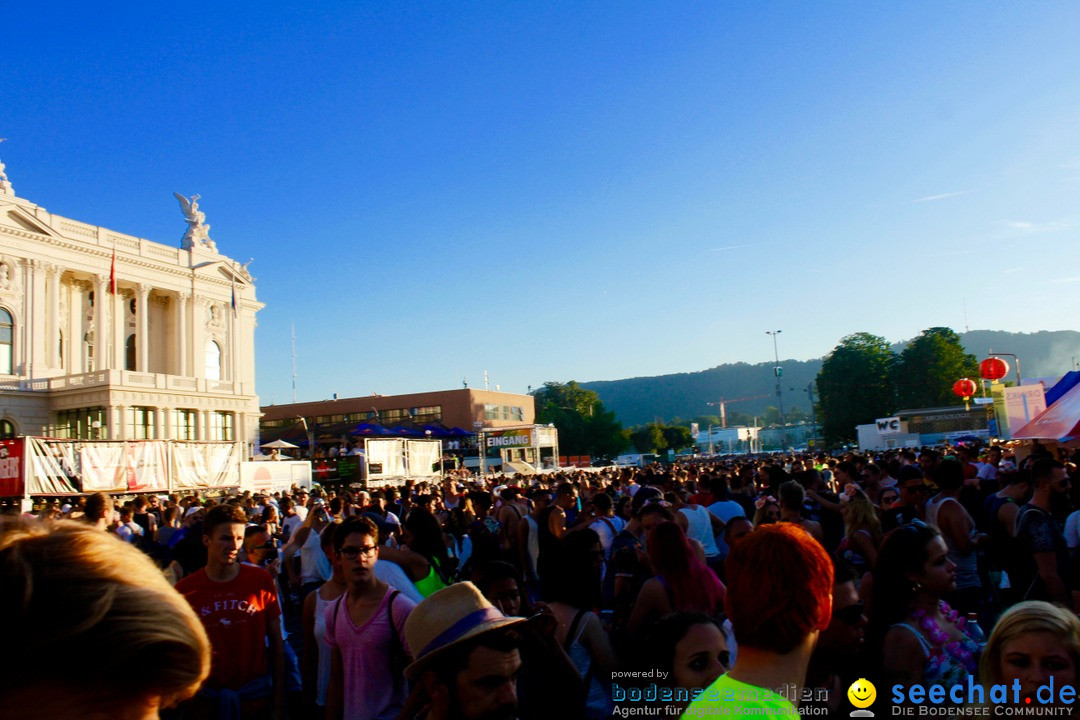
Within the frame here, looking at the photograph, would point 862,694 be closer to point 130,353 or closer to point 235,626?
point 235,626

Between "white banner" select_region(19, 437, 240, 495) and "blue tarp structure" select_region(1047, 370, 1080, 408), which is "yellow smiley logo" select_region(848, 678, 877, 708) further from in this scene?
"white banner" select_region(19, 437, 240, 495)

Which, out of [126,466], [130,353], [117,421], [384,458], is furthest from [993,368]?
[130,353]

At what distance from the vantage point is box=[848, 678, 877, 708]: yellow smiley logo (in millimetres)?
3344

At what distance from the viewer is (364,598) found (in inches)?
169

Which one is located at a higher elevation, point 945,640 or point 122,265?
point 122,265

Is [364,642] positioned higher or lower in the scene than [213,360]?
lower

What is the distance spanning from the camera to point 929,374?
78.8 meters

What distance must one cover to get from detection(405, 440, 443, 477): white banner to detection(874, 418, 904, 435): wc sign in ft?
109

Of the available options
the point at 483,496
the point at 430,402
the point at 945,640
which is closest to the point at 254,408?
the point at 430,402

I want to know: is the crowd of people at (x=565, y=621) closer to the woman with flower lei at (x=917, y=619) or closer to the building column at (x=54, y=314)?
the woman with flower lei at (x=917, y=619)

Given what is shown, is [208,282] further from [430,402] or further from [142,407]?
[430,402]

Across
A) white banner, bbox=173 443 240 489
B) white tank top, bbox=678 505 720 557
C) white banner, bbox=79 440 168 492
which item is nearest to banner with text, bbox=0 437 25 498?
white banner, bbox=79 440 168 492

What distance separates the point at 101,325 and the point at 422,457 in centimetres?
2901

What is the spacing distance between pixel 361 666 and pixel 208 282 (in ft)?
192
